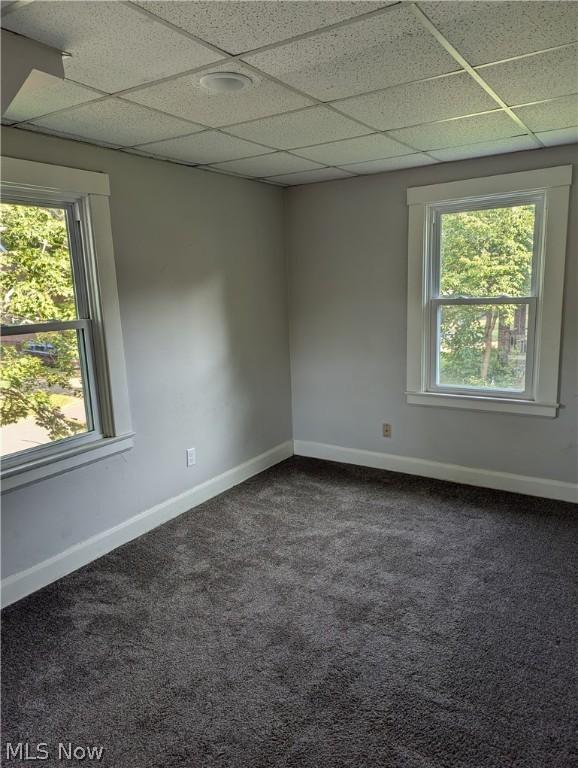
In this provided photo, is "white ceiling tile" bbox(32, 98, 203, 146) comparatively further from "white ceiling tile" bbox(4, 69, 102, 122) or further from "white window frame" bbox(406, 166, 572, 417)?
"white window frame" bbox(406, 166, 572, 417)

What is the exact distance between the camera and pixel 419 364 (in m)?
3.83

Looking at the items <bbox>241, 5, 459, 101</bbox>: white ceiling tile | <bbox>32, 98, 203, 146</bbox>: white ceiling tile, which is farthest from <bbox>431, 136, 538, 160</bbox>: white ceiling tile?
<bbox>32, 98, 203, 146</bbox>: white ceiling tile

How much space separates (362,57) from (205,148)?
1357 mm

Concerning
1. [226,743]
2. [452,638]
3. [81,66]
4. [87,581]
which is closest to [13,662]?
[87,581]

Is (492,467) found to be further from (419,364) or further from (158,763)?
(158,763)

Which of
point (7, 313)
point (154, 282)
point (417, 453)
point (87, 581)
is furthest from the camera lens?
point (417, 453)

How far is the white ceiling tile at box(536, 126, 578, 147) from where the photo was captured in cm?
279

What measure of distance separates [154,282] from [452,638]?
248 cm

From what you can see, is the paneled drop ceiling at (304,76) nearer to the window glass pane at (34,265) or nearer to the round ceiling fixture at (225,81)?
the round ceiling fixture at (225,81)

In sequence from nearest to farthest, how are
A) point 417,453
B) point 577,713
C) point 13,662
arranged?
point 577,713 → point 13,662 → point 417,453

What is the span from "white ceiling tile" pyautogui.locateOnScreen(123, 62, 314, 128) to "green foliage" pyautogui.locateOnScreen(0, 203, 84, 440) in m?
0.92

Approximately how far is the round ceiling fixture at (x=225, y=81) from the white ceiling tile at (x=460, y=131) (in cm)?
105

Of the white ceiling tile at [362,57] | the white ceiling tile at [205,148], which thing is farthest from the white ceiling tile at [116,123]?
the white ceiling tile at [362,57]

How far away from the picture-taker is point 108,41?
156cm
